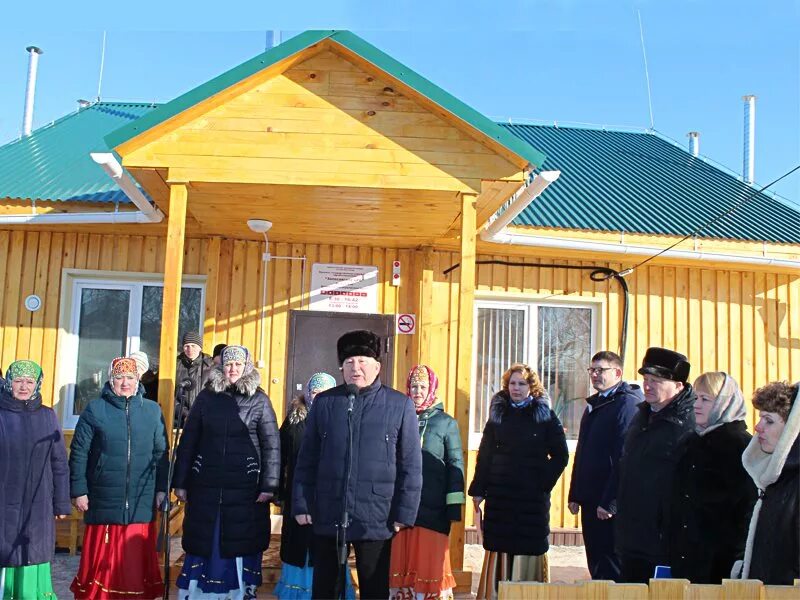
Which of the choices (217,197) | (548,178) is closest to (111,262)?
(217,197)

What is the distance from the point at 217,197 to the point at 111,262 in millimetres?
2225

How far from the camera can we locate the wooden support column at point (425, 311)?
766 centimetres

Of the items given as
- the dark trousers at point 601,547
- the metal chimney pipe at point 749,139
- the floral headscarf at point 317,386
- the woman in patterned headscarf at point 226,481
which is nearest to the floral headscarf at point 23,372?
the woman in patterned headscarf at point 226,481

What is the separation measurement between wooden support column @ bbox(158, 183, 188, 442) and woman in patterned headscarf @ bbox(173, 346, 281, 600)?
0.55 m

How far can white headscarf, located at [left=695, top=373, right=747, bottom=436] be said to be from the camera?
3631 mm

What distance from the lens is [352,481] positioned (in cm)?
381

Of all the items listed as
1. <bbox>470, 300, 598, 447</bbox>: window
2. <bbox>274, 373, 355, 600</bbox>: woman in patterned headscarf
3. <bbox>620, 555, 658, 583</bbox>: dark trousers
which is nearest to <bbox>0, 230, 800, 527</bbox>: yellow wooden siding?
<bbox>470, 300, 598, 447</bbox>: window

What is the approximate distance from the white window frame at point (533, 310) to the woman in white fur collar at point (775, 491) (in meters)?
4.68

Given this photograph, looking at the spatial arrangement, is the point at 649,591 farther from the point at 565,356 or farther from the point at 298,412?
the point at 565,356

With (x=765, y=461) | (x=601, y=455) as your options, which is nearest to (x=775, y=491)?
(x=765, y=461)

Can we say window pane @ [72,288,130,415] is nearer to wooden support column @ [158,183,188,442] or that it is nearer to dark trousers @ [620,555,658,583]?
wooden support column @ [158,183,188,442]

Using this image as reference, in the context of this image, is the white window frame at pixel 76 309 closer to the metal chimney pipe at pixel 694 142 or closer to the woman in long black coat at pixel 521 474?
the woman in long black coat at pixel 521 474

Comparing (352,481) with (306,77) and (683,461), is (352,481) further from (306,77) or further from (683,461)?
(306,77)

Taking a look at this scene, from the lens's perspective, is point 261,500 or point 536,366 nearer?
point 261,500
